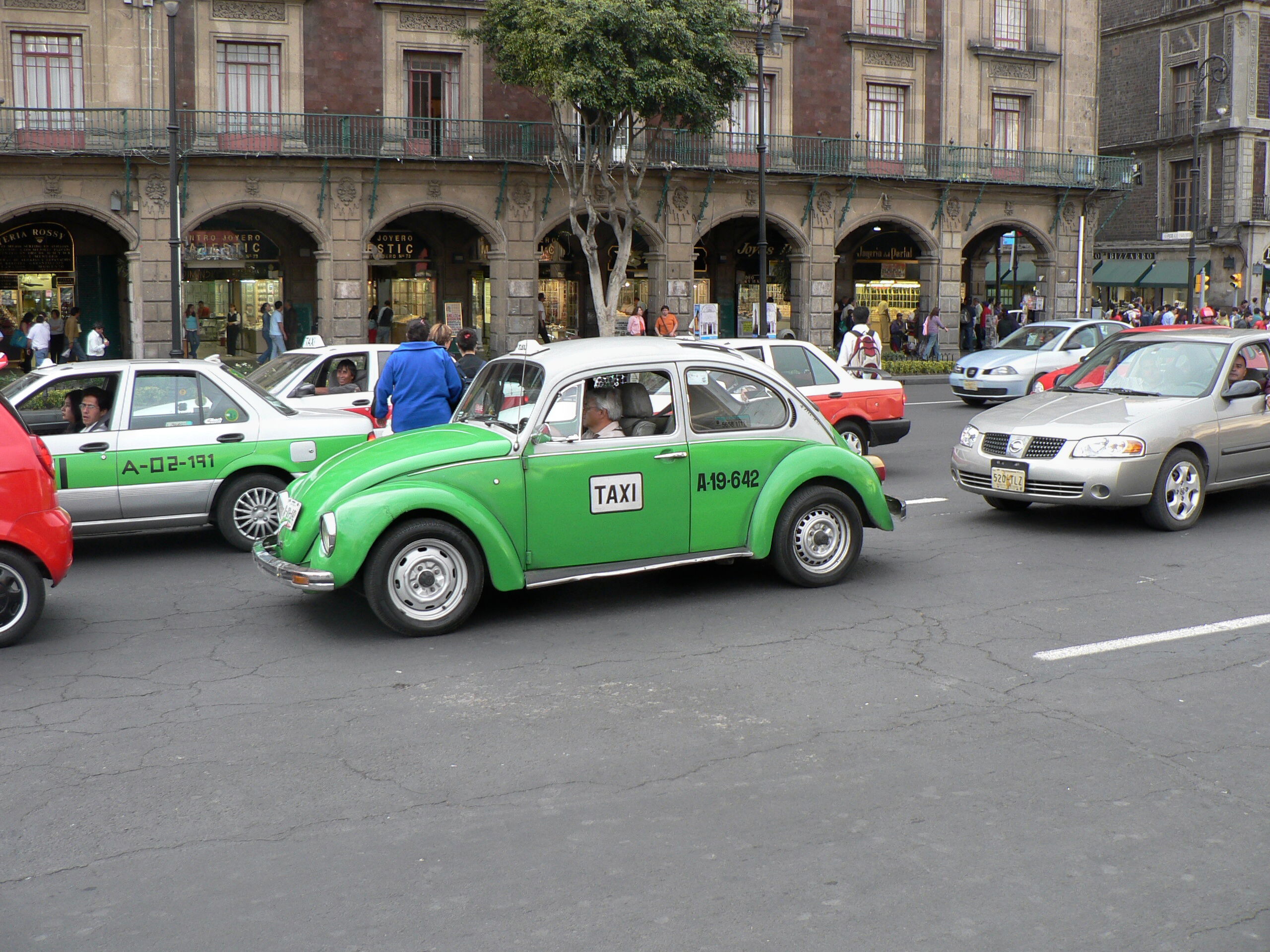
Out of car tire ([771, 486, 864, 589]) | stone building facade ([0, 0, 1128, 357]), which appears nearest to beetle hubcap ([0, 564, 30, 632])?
car tire ([771, 486, 864, 589])

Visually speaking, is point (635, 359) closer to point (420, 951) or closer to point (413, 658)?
point (413, 658)

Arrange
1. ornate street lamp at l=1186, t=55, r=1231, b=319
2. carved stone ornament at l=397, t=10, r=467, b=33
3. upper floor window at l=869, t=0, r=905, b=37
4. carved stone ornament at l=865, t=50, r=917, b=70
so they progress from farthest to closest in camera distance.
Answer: ornate street lamp at l=1186, t=55, r=1231, b=319 → upper floor window at l=869, t=0, r=905, b=37 → carved stone ornament at l=865, t=50, r=917, b=70 → carved stone ornament at l=397, t=10, r=467, b=33

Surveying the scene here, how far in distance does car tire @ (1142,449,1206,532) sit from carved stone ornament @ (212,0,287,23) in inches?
977

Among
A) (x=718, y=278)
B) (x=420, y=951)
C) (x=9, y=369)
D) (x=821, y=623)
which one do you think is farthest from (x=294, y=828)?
(x=718, y=278)

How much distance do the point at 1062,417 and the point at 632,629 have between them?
464 cm

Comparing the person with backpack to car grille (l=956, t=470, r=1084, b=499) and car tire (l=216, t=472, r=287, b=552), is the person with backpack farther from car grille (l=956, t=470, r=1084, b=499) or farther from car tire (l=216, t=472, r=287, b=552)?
car tire (l=216, t=472, r=287, b=552)

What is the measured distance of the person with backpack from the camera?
17.8 metres

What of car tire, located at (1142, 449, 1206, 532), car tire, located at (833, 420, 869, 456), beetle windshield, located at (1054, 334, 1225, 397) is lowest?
car tire, located at (1142, 449, 1206, 532)

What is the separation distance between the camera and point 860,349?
711 inches

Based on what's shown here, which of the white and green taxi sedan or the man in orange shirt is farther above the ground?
the man in orange shirt

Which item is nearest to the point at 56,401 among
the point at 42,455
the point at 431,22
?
the point at 42,455

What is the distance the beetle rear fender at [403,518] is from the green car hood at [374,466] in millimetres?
93

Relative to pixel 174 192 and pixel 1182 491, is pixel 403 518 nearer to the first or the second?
pixel 1182 491

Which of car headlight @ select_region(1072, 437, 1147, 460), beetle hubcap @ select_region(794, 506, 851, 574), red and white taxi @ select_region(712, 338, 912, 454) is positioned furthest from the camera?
red and white taxi @ select_region(712, 338, 912, 454)
